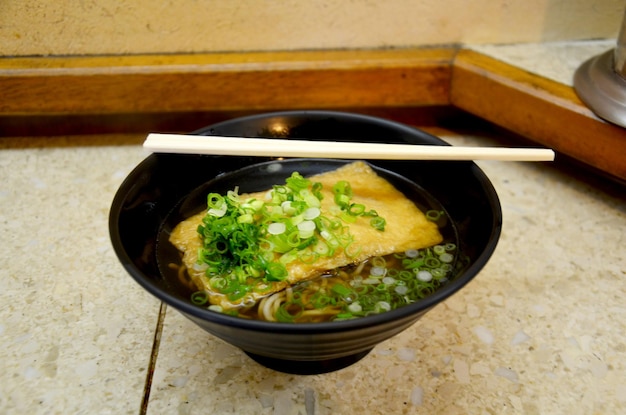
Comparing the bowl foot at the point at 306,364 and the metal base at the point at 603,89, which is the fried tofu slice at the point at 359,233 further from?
the metal base at the point at 603,89

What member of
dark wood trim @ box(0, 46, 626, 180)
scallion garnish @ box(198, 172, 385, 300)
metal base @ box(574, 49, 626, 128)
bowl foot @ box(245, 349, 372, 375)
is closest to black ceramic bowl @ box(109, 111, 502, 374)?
bowl foot @ box(245, 349, 372, 375)

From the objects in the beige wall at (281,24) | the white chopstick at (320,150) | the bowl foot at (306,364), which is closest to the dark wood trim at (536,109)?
the beige wall at (281,24)

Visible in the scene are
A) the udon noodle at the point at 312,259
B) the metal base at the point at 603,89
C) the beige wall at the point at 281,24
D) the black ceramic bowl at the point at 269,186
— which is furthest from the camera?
the beige wall at the point at 281,24

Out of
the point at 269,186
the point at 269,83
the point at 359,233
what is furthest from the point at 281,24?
the point at 359,233

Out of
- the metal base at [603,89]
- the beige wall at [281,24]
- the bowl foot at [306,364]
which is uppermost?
the beige wall at [281,24]

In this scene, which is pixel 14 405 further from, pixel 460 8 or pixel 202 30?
pixel 460 8

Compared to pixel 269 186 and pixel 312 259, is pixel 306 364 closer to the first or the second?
pixel 312 259
